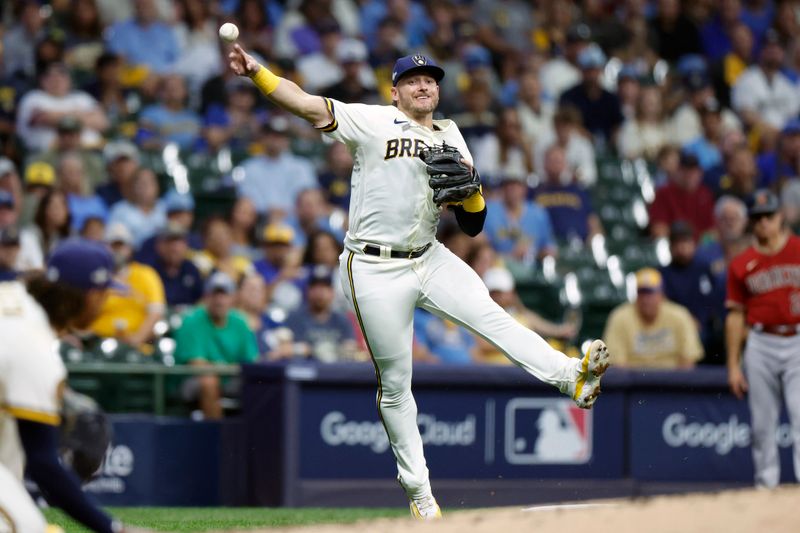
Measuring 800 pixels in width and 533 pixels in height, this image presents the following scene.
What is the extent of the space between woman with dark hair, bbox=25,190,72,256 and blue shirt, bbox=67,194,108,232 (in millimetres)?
448

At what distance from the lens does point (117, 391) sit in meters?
10.3

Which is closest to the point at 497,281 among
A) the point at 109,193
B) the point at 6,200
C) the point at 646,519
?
the point at 109,193

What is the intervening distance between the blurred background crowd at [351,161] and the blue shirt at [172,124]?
15 millimetres

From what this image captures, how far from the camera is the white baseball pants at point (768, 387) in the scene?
955cm

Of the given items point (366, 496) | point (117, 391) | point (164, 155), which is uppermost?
point (164, 155)

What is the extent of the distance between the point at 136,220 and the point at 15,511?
7.32 meters

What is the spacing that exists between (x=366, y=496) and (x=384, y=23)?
21.9 ft

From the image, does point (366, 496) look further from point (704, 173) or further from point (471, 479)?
point (704, 173)

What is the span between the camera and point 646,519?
5469 mm

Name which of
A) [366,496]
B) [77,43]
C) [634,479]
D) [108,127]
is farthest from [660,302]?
[77,43]

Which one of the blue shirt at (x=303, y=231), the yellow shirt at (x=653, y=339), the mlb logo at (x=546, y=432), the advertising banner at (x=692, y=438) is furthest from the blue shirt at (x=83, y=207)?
the advertising banner at (x=692, y=438)

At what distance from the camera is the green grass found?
7.96 metres

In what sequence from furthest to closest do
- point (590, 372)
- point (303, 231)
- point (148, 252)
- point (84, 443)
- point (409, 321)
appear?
point (303, 231)
point (148, 252)
point (409, 321)
point (590, 372)
point (84, 443)

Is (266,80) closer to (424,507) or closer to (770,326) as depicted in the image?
(424,507)
